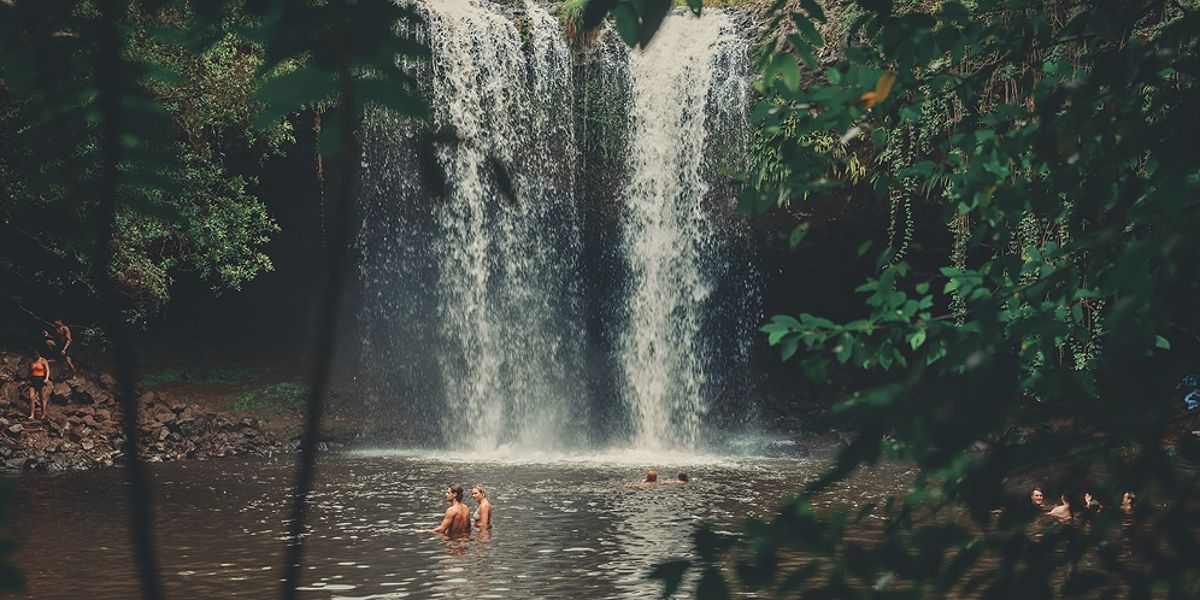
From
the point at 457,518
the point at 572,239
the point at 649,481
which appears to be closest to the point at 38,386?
the point at 572,239

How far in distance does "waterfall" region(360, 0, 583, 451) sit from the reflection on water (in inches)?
198

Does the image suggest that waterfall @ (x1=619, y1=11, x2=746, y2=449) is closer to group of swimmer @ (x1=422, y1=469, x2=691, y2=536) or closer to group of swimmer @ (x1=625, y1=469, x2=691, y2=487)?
group of swimmer @ (x1=625, y1=469, x2=691, y2=487)

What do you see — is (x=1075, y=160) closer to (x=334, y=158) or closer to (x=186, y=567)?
(x=334, y=158)

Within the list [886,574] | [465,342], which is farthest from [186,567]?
[465,342]

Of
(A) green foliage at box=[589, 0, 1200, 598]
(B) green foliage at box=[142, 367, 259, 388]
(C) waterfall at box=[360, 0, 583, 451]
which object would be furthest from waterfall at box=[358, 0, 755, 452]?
(A) green foliage at box=[589, 0, 1200, 598]

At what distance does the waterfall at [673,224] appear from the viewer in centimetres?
2397

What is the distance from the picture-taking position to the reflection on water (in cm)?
1075

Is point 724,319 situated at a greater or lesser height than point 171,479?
greater

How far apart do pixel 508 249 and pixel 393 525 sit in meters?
11.9

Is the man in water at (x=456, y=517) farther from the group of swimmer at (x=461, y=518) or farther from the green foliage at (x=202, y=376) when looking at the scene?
the green foliage at (x=202, y=376)

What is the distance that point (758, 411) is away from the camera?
26125mm

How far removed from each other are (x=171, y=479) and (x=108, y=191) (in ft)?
58.4

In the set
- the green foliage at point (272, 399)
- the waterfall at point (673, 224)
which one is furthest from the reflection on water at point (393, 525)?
the waterfall at point (673, 224)

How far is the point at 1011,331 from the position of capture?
8.99 ft
